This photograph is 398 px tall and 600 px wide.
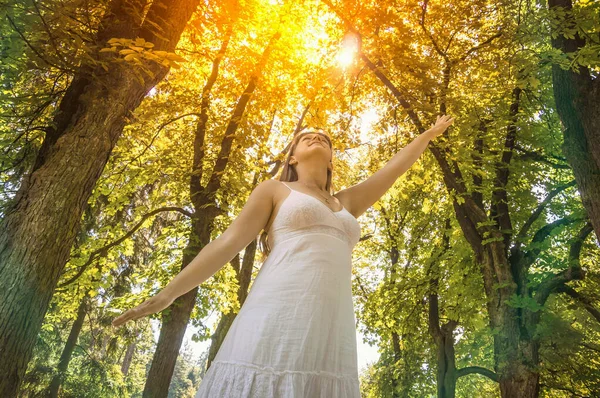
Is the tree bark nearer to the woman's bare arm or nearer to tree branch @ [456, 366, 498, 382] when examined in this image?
the woman's bare arm

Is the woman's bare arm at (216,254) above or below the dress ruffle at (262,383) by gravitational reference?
above

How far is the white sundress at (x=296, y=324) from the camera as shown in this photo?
148 centimetres

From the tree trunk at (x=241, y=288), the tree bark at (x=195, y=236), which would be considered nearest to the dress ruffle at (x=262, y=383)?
the tree bark at (x=195, y=236)

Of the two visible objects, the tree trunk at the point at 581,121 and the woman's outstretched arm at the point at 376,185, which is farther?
the tree trunk at the point at 581,121

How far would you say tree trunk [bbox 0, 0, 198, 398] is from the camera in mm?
2459

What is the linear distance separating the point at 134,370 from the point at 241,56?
26.7 m

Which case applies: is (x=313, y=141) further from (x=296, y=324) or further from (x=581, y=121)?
(x=581, y=121)

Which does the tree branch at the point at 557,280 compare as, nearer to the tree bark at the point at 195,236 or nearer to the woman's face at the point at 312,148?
the tree bark at the point at 195,236

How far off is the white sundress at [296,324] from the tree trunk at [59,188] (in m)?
1.59

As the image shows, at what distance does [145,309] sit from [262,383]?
56 centimetres

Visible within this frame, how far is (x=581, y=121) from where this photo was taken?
18.8ft

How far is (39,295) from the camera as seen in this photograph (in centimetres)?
258

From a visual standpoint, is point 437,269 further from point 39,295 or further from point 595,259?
point 39,295

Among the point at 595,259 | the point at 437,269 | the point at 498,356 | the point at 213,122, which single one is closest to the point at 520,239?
the point at 498,356
